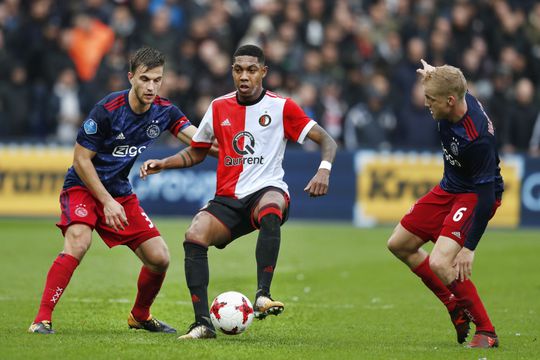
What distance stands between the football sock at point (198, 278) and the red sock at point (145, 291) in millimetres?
795

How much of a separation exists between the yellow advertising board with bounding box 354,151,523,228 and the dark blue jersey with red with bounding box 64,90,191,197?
11324mm

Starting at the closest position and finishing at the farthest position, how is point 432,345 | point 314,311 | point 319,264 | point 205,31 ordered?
point 432,345
point 314,311
point 319,264
point 205,31

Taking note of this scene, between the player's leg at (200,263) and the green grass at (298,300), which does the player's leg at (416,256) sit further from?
the player's leg at (200,263)

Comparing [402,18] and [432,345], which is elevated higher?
Result: [402,18]

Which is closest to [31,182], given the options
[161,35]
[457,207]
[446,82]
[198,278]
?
[161,35]

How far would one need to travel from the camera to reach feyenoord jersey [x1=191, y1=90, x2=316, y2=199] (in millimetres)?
9328

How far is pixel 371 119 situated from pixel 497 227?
3204 millimetres

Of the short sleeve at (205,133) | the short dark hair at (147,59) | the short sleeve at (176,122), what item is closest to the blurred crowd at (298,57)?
the short sleeve at (176,122)

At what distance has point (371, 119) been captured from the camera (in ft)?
70.4

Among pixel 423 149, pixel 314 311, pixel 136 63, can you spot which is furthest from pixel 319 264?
pixel 136 63

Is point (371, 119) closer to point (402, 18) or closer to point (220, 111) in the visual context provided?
point (402, 18)

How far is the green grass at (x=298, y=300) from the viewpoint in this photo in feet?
27.6

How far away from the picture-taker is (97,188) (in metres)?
9.20

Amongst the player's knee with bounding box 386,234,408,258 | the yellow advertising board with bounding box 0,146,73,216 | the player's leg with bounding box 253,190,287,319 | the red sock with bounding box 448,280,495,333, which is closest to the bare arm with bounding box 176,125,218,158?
the player's leg with bounding box 253,190,287,319
